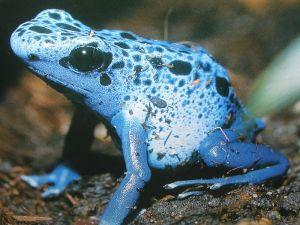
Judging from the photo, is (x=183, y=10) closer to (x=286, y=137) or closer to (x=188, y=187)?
(x=286, y=137)

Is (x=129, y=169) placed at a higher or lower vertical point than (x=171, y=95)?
lower

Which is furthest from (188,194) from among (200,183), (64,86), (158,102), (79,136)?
(79,136)

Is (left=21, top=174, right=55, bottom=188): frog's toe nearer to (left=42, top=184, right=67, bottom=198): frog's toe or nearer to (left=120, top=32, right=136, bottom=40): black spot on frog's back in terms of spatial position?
(left=42, top=184, right=67, bottom=198): frog's toe

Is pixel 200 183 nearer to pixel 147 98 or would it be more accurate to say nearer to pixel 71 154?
pixel 147 98


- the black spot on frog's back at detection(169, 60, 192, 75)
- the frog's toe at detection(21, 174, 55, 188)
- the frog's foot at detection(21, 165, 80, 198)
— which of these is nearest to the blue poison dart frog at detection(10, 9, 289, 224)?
the black spot on frog's back at detection(169, 60, 192, 75)

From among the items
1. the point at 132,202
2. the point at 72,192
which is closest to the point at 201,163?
the point at 132,202

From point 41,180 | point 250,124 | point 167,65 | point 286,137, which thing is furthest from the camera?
point 286,137
